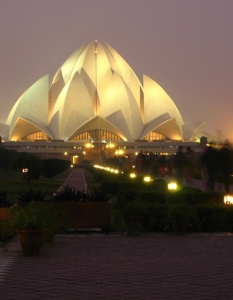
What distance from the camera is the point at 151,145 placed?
218 ft

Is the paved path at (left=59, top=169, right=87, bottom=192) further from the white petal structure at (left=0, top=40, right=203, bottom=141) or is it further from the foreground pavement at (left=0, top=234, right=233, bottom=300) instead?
the white petal structure at (left=0, top=40, right=203, bottom=141)

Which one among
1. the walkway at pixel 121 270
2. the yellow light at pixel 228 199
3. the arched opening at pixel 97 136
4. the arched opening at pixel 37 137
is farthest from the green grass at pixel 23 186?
the arched opening at pixel 37 137

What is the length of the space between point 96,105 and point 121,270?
198ft

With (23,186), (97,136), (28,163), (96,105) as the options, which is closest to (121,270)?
(23,186)

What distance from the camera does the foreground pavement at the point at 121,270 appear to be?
179 inches

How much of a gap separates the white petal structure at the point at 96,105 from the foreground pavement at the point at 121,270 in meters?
55.9

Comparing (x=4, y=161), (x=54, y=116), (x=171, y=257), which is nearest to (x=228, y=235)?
(x=171, y=257)

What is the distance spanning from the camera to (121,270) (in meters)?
5.51

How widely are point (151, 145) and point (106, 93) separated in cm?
662

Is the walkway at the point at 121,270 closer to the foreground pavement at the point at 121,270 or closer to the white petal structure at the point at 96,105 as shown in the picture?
the foreground pavement at the point at 121,270

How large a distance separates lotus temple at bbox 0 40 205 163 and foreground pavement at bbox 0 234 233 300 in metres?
56.0

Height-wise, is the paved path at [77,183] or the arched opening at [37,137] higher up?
the arched opening at [37,137]

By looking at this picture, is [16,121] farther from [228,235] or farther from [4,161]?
[228,235]

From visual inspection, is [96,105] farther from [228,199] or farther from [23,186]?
[228,199]
